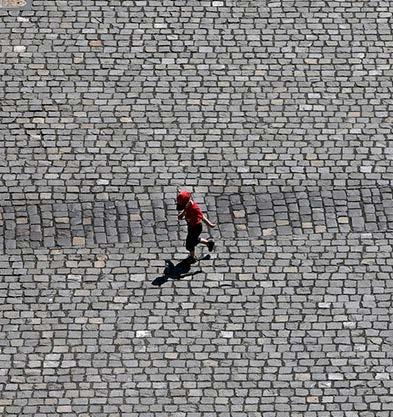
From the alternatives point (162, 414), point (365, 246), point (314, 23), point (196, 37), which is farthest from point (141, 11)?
point (162, 414)

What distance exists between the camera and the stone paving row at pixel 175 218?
1962 centimetres

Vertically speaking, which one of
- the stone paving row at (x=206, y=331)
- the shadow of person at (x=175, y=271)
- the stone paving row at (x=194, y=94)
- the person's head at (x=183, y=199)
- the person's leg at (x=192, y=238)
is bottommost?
the stone paving row at (x=206, y=331)

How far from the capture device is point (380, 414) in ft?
57.7

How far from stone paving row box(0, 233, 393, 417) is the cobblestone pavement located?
2cm

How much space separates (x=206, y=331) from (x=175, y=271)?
1.12m

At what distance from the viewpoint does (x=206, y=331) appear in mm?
18469

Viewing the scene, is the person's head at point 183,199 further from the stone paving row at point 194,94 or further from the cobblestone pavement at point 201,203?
the stone paving row at point 194,94

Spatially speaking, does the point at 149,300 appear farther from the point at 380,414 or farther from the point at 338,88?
the point at 338,88

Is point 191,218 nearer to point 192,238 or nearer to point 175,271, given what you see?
point 192,238

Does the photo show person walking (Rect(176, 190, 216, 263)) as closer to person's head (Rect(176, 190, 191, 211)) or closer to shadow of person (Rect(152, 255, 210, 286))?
person's head (Rect(176, 190, 191, 211))

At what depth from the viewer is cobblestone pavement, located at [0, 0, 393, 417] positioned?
59.0ft

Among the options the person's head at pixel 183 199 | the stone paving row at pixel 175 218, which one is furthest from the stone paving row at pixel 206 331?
the person's head at pixel 183 199

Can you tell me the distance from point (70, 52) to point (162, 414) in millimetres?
6664

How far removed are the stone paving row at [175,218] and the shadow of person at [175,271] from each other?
36 centimetres
